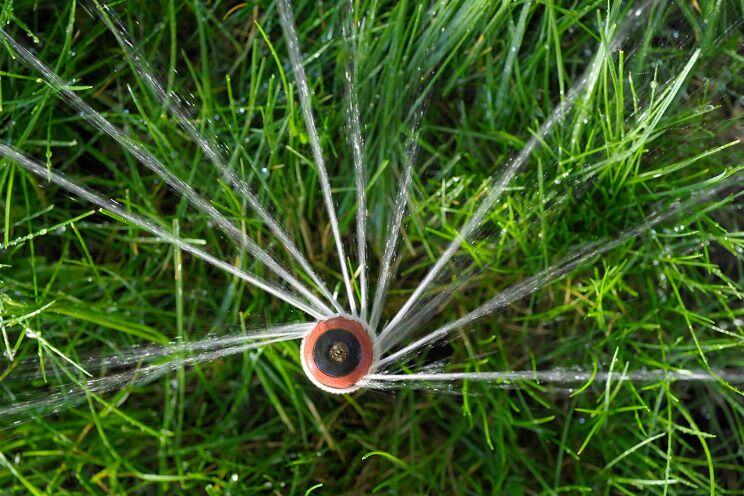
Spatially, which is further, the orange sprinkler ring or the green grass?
the green grass

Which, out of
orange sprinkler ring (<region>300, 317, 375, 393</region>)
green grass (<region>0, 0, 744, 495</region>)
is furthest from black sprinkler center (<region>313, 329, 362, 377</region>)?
green grass (<region>0, 0, 744, 495</region>)

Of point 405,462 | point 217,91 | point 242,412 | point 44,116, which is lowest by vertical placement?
point 405,462

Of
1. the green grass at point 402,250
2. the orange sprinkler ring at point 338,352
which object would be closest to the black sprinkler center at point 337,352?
the orange sprinkler ring at point 338,352

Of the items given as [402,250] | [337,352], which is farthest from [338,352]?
[402,250]

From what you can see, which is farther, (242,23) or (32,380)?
(242,23)

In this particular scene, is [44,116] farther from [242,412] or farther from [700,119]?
[700,119]

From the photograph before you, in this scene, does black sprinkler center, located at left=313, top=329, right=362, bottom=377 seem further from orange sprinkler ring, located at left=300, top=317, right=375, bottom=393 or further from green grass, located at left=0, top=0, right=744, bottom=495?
green grass, located at left=0, top=0, right=744, bottom=495

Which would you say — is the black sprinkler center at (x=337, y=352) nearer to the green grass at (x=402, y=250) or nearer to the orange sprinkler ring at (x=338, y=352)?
the orange sprinkler ring at (x=338, y=352)

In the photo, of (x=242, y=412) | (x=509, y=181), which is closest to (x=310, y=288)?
(x=242, y=412)
